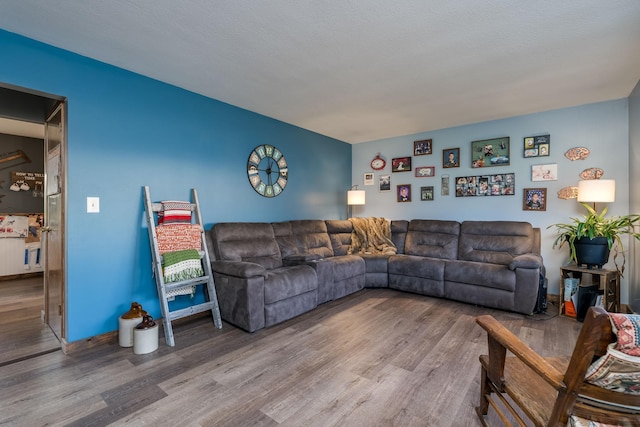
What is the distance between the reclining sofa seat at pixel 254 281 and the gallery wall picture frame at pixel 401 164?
104 inches

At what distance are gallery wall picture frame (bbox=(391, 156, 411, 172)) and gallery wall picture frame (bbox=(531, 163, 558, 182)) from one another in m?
1.70

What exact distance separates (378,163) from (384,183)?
381 mm

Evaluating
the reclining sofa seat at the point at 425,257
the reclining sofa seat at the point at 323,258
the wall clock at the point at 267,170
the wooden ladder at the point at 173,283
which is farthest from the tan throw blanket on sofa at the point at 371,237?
the wooden ladder at the point at 173,283

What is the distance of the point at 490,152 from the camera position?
13.5 ft

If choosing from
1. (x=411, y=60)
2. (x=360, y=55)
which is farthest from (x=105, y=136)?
(x=411, y=60)

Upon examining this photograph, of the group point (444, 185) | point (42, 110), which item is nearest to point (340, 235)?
point (444, 185)

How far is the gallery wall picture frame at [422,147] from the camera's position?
465 centimetres

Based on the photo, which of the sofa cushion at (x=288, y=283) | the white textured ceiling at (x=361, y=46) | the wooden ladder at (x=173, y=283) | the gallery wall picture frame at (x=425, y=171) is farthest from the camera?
the gallery wall picture frame at (x=425, y=171)

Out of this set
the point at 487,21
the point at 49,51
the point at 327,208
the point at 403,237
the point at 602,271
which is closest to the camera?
the point at 487,21

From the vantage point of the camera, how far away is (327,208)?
200 inches

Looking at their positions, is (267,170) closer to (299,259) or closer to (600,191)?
(299,259)

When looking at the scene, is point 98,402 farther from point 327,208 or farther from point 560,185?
point 560,185

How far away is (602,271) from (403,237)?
2267 mm

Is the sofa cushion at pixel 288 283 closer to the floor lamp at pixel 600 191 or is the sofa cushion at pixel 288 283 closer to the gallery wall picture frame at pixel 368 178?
the gallery wall picture frame at pixel 368 178
